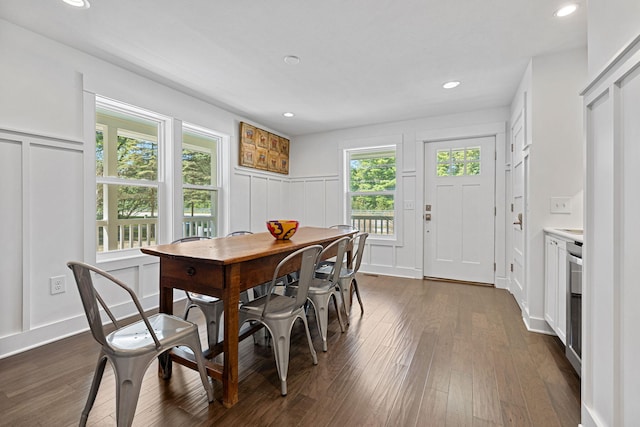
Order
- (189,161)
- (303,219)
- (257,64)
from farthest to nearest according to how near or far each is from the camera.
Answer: (303,219), (189,161), (257,64)

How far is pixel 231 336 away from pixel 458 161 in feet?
12.8

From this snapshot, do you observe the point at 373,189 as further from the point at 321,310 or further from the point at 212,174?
the point at 321,310

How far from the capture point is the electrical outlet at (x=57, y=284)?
2.36 metres

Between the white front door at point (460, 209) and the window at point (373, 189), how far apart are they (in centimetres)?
57

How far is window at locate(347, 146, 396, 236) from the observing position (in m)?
4.69

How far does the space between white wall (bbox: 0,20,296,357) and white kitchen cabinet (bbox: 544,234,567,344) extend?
3770 mm

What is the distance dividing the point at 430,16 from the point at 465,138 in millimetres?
2489

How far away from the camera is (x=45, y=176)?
230 cm

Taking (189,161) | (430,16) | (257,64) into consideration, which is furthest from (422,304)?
(189,161)

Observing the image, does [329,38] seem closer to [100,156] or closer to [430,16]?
[430,16]

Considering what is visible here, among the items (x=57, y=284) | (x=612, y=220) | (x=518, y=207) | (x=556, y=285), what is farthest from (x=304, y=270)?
(x=518, y=207)

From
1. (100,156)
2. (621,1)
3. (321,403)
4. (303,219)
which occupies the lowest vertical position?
(321,403)

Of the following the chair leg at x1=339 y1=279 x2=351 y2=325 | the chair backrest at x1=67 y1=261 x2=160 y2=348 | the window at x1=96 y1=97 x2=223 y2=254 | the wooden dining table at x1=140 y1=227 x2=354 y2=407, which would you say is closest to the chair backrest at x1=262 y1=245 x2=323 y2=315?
the wooden dining table at x1=140 y1=227 x2=354 y2=407

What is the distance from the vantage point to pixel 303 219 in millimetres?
5348
